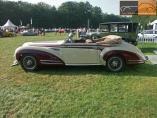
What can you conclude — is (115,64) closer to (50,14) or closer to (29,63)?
(29,63)

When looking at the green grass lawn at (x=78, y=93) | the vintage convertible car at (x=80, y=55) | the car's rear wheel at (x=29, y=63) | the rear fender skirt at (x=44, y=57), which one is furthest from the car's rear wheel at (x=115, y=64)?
the car's rear wheel at (x=29, y=63)

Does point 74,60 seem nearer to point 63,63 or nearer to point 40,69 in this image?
point 63,63

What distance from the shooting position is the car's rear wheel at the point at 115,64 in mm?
9875

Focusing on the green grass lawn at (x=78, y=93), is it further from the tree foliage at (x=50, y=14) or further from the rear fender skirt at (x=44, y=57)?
the tree foliage at (x=50, y=14)

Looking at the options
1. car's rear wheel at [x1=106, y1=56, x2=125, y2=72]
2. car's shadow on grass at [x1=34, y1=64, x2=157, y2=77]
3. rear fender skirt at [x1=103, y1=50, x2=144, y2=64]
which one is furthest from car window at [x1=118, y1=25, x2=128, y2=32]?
car's rear wheel at [x1=106, y1=56, x2=125, y2=72]

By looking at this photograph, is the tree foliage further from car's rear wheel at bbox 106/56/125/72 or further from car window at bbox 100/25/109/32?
car's rear wheel at bbox 106/56/125/72

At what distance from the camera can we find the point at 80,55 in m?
9.90

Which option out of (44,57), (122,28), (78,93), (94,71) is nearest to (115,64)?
(94,71)

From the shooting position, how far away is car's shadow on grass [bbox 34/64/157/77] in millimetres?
9719

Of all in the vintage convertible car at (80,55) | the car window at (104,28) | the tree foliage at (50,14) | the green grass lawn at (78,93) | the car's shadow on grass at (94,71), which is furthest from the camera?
the tree foliage at (50,14)

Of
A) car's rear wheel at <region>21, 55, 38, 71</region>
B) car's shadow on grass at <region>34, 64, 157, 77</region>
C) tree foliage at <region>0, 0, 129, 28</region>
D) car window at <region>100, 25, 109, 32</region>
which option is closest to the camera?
car's shadow on grass at <region>34, 64, 157, 77</region>

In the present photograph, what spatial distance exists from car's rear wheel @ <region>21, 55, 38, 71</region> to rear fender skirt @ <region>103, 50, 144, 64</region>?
7.05ft

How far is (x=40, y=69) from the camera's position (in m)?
10.2

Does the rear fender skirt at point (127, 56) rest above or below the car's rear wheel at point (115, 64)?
above
